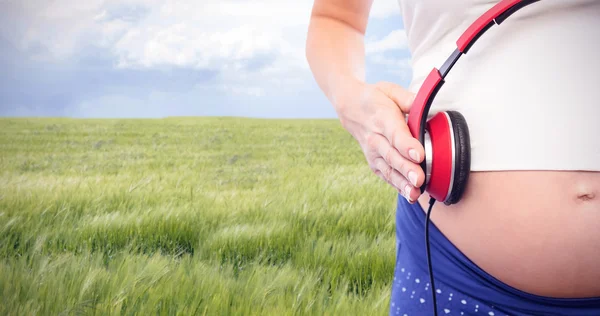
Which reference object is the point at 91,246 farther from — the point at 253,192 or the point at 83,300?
the point at 253,192

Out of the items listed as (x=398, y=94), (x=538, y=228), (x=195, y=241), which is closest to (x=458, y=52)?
(x=398, y=94)

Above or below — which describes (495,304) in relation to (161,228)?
above

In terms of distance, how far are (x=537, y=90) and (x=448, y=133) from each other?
0.44 ft

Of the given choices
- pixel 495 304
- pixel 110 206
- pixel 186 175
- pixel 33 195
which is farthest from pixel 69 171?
pixel 495 304

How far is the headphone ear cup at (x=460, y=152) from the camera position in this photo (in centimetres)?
63

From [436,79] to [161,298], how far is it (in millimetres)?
1098

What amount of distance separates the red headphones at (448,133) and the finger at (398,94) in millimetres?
25

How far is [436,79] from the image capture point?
629mm

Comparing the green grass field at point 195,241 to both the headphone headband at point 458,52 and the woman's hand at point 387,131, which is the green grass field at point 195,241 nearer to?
the woman's hand at point 387,131

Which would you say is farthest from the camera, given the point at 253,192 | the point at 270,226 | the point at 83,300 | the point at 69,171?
the point at 69,171

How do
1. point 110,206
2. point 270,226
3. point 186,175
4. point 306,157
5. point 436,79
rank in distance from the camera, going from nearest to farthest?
1. point 436,79
2. point 270,226
3. point 110,206
4. point 186,175
5. point 306,157

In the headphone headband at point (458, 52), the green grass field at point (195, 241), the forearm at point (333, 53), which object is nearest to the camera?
the headphone headband at point (458, 52)

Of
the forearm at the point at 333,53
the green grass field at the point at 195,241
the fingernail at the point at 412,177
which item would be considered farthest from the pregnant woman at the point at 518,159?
the green grass field at the point at 195,241

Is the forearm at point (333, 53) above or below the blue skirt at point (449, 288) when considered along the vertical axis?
above
